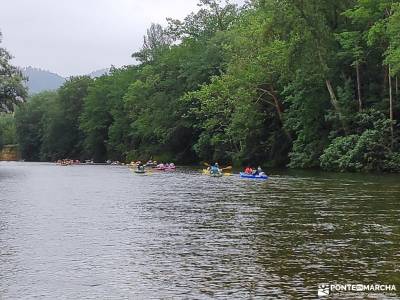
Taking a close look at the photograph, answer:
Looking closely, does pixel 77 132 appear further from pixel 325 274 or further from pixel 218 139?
pixel 325 274

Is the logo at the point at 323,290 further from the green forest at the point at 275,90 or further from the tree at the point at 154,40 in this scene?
the tree at the point at 154,40

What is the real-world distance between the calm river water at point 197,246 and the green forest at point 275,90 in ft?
75.0

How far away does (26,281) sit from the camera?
37.5 feet

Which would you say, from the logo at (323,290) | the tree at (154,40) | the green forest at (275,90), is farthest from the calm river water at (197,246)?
the tree at (154,40)

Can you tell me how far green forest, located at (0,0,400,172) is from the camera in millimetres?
47781

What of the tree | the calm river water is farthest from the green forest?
the calm river water

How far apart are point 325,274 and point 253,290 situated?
6.17ft

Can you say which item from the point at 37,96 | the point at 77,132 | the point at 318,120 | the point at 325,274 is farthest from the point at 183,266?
the point at 37,96

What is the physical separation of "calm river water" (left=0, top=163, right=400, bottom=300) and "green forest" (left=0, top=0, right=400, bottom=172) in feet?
75.0

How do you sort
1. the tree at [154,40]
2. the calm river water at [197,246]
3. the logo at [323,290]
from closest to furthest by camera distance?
the logo at [323,290] < the calm river water at [197,246] < the tree at [154,40]

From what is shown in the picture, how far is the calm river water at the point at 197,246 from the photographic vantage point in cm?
1089

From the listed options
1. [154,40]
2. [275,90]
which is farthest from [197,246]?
[154,40]

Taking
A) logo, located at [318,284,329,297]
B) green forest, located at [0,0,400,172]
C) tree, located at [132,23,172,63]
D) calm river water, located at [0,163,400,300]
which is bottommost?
logo, located at [318,284,329,297]

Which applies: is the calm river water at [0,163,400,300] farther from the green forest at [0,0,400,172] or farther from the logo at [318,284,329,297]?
the green forest at [0,0,400,172]
